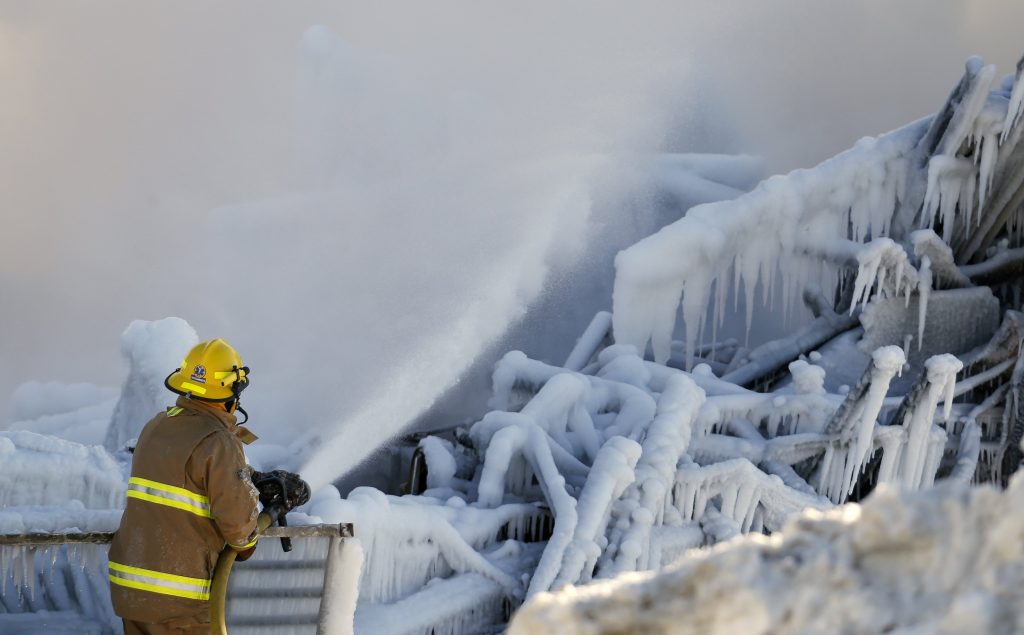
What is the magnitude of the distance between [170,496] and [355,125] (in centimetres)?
1383

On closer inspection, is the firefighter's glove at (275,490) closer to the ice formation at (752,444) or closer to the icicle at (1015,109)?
the ice formation at (752,444)

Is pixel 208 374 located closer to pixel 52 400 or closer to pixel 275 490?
pixel 275 490

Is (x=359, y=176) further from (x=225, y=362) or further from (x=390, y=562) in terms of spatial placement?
(x=225, y=362)

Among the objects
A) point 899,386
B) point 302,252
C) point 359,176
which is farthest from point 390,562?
point 359,176

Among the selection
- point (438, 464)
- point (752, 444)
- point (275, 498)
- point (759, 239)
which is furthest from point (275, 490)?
point (759, 239)

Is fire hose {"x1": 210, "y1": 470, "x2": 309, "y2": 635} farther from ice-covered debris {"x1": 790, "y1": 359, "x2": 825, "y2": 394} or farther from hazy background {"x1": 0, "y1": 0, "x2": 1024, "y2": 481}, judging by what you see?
hazy background {"x1": 0, "y1": 0, "x2": 1024, "y2": 481}

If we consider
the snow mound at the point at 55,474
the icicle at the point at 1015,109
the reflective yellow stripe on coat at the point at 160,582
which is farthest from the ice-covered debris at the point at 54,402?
the icicle at the point at 1015,109

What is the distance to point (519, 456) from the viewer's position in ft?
29.3

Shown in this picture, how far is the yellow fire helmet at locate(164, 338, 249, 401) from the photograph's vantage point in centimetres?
382

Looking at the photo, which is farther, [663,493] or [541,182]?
[541,182]

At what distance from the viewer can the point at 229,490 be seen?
3.66m

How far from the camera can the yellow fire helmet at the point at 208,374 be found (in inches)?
150

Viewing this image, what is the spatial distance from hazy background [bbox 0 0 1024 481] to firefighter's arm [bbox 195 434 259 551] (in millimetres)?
10708

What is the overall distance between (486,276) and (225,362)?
9.98 meters
